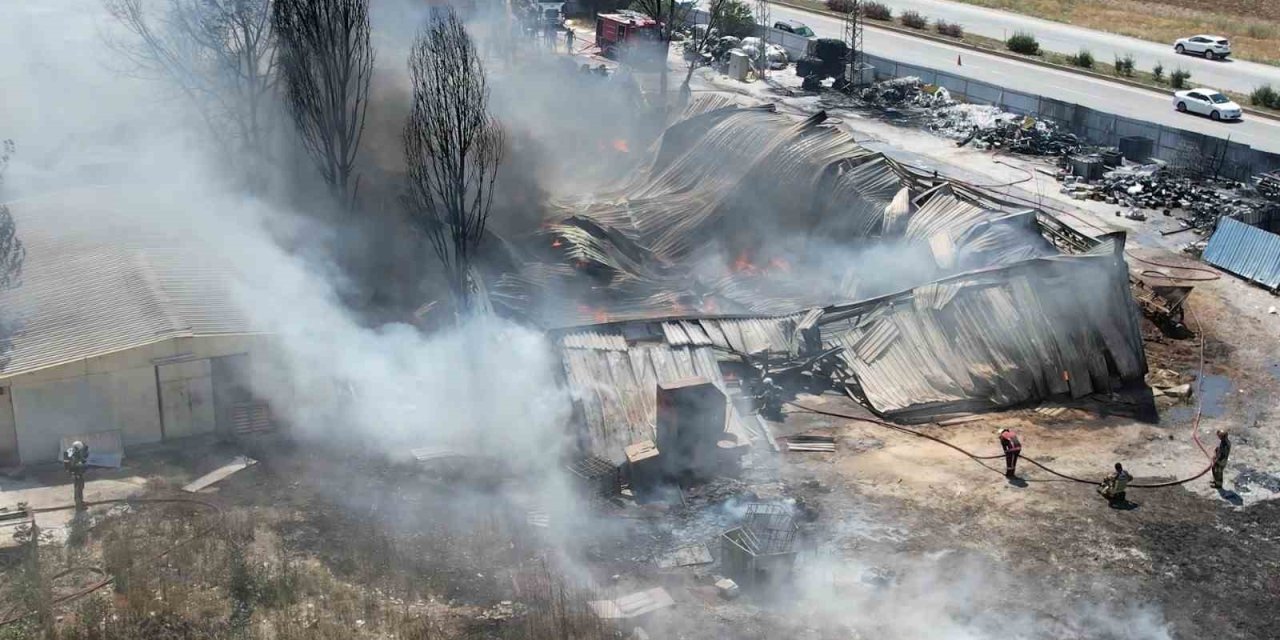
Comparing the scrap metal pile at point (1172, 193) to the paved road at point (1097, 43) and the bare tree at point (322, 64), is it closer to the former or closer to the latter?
the paved road at point (1097, 43)

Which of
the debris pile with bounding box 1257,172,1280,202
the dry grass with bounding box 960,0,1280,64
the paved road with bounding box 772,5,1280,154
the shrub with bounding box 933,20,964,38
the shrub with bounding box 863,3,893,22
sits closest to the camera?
the debris pile with bounding box 1257,172,1280,202

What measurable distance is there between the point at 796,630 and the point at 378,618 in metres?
5.29

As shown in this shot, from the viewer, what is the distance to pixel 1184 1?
2406 inches

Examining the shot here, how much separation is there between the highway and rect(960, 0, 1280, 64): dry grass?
92 centimetres

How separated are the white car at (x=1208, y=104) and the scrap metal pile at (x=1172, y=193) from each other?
7589mm

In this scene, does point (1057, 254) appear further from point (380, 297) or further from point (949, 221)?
point (380, 297)

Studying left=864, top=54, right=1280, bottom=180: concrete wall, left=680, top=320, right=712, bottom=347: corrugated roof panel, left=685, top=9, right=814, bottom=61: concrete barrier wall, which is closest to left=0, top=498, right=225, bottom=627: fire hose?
left=680, top=320, right=712, bottom=347: corrugated roof panel

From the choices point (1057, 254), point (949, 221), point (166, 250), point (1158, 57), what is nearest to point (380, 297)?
point (166, 250)

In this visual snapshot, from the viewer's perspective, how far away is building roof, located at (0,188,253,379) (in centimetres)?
1894

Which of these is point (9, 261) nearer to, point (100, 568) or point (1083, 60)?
point (100, 568)

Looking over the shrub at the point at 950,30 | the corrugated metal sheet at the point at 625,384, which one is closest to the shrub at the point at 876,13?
the shrub at the point at 950,30

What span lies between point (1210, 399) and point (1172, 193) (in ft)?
39.5

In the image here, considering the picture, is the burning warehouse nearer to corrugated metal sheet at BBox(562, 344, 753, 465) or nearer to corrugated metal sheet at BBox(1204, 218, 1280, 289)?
corrugated metal sheet at BBox(562, 344, 753, 465)

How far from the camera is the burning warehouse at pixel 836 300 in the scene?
66.3ft
